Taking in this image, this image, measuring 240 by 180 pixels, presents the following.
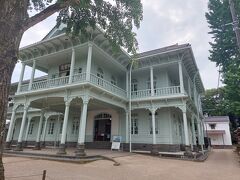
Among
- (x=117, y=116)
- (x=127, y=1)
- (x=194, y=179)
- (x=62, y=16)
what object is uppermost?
(x=127, y=1)

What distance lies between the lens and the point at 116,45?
7930 millimetres

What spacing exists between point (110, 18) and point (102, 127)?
1147 cm

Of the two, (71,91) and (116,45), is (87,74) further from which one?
(116,45)

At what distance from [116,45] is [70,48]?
6.04 m

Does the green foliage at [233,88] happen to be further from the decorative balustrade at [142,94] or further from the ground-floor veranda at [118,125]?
the decorative balustrade at [142,94]

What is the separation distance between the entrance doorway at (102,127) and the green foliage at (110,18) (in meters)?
10.1

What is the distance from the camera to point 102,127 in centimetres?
1702

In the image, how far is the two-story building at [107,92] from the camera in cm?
1238

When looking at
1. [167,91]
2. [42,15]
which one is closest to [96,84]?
[167,91]

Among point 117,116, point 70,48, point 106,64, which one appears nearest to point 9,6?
point 70,48

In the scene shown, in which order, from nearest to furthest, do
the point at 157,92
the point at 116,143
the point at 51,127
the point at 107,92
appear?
the point at 107,92 → the point at 116,143 → the point at 157,92 → the point at 51,127

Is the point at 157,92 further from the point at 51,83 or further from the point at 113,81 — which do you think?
the point at 51,83

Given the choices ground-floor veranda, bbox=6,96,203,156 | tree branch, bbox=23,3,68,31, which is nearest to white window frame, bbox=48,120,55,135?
ground-floor veranda, bbox=6,96,203,156

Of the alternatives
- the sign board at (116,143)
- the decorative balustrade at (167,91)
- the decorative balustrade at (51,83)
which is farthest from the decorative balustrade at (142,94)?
the decorative balustrade at (51,83)
